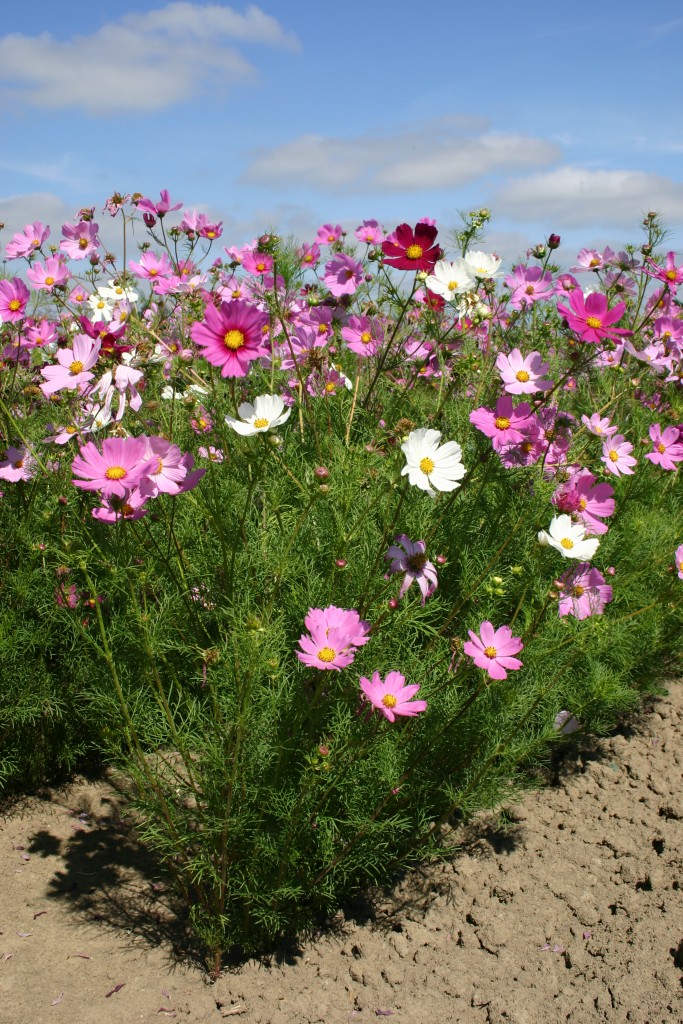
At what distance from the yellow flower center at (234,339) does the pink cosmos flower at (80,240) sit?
1788 millimetres

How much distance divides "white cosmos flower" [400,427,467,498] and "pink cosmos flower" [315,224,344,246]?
71.7 inches

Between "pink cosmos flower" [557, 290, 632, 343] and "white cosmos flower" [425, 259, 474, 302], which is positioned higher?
"white cosmos flower" [425, 259, 474, 302]

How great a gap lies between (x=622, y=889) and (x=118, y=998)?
1.27 meters

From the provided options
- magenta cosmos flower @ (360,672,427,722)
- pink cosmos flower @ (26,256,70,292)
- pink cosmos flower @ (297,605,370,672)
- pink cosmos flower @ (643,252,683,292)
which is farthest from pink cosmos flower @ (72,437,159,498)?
pink cosmos flower @ (643,252,683,292)

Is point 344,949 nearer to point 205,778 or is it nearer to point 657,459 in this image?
point 205,778

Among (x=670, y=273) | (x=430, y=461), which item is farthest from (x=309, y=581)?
(x=670, y=273)

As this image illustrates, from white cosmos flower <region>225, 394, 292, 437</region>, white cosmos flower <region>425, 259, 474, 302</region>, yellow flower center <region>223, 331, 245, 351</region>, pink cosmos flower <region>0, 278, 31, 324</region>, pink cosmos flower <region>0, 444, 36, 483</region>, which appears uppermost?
white cosmos flower <region>425, 259, 474, 302</region>

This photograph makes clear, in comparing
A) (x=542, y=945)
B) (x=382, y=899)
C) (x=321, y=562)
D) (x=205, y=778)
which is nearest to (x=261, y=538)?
(x=321, y=562)

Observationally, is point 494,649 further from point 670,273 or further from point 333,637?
point 670,273

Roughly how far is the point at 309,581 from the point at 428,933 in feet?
2.98

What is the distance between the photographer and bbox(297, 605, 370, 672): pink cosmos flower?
1546mm

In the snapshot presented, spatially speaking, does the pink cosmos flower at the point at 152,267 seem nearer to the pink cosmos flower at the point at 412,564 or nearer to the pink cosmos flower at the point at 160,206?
the pink cosmos flower at the point at 160,206

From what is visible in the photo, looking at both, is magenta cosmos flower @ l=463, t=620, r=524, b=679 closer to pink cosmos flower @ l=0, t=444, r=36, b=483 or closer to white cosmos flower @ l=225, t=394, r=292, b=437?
white cosmos flower @ l=225, t=394, r=292, b=437

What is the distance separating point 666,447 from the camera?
2609mm
